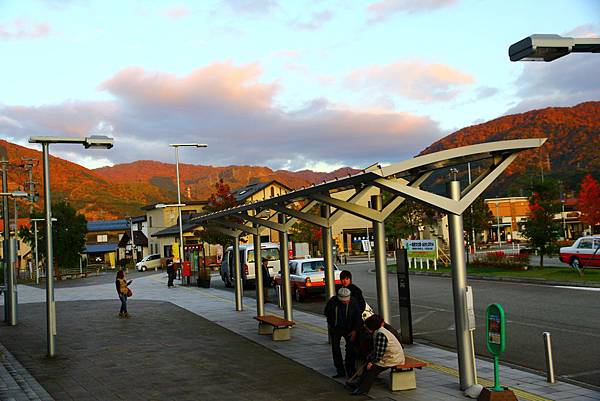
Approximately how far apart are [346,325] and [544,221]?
932 inches

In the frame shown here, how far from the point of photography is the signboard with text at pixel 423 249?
37.8 metres

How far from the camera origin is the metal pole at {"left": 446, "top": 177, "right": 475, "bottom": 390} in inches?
356

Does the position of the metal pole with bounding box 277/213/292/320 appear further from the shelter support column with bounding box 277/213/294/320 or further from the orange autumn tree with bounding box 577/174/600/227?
the orange autumn tree with bounding box 577/174/600/227

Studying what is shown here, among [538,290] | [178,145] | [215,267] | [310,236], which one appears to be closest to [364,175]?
[538,290]

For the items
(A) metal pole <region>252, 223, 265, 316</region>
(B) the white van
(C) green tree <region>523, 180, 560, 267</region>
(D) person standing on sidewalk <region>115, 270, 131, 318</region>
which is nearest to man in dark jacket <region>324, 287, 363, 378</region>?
(A) metal pole <region>252, 223, 265, 316</region>

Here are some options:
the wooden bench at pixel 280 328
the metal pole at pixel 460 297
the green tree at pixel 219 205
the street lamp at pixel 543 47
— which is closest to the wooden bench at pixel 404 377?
the metal pole at pixel 460 297

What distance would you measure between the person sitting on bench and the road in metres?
2.85

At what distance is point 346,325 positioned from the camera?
10250 mm

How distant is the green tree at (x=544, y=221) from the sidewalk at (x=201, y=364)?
15.8 m

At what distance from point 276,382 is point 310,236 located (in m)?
57.1

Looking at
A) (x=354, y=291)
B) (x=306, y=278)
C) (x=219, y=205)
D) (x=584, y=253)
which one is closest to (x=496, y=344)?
(x=354, y=291)

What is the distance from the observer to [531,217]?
105 feet

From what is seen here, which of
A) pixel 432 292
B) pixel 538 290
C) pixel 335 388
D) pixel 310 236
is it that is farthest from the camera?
pixel 310 236

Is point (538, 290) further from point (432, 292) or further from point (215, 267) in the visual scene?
point (215, 267)
